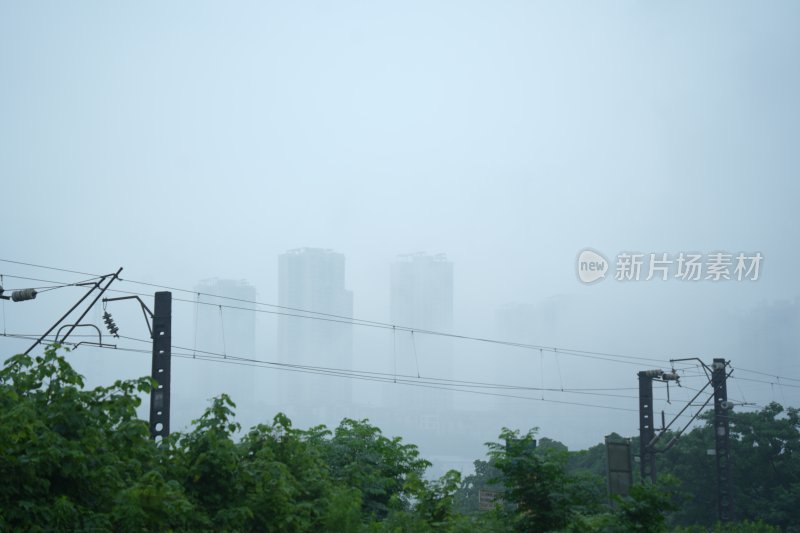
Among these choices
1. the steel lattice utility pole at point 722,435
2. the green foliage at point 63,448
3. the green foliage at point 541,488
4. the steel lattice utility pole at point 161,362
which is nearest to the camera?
the green foliage at point 63,448

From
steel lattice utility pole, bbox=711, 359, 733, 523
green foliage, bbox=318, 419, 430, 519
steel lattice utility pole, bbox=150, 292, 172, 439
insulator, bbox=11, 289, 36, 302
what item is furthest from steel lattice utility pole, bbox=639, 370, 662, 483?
insulator, bbox=11, 289, 36, 302

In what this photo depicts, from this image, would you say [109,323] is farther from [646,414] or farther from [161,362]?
[646,414]

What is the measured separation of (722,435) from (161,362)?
22.2 m

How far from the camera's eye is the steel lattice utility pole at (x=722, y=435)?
29078 millimetres

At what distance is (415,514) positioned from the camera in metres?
14.1

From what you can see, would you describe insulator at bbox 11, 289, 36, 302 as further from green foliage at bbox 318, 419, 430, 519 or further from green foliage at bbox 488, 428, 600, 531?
green foliage at bbox 488, 428, 600, 531

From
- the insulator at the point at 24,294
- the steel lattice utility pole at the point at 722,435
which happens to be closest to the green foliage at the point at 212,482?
the insulator at the point at 24,294

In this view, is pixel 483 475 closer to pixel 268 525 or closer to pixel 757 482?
pixel 757 482

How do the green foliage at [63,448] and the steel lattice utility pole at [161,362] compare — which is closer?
the green foliage at [63,448]

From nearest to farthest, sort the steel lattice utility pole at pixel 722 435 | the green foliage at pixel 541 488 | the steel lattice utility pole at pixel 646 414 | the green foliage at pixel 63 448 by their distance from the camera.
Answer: the green foliage at pixel 63 448, the green foliage at pixel 541 488, the steel lattice utility pole at pixel 646 414, the steel lattice utility pole at pixel 722 435

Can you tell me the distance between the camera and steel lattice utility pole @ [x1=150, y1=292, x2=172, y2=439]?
16.5m

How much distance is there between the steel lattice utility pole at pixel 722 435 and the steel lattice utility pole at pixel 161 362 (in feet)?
70.5

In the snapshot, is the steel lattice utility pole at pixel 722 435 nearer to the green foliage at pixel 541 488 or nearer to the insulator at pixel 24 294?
the green foliage at pixel 541 488

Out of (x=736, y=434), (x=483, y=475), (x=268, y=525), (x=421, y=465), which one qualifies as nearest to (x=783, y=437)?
(x=736, y=434)
